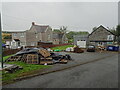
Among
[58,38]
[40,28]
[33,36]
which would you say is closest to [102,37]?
[33,36]

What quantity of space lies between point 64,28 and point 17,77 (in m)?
64.7

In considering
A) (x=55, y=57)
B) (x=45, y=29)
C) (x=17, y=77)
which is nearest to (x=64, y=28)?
(x=45, y=29)

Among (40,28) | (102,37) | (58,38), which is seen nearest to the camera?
(102,37)

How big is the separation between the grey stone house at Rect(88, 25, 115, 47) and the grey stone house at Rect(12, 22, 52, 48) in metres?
18.7

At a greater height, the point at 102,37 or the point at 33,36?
the point at 33,36

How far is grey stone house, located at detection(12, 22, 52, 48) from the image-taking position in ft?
102

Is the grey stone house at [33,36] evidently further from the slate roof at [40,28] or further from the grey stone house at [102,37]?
the grey stone house at [102,37]

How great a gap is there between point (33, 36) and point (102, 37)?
76.6 ft

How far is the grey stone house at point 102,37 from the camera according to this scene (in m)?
25.8

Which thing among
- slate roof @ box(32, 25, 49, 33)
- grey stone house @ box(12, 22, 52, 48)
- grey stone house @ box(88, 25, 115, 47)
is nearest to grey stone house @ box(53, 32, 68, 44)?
grey stone house @ box(12, 22, 52, 48)

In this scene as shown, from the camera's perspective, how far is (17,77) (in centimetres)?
709

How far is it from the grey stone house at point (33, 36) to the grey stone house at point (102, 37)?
18658 mm

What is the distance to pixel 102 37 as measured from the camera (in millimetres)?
27094

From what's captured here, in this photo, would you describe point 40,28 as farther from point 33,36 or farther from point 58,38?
point 58,38
